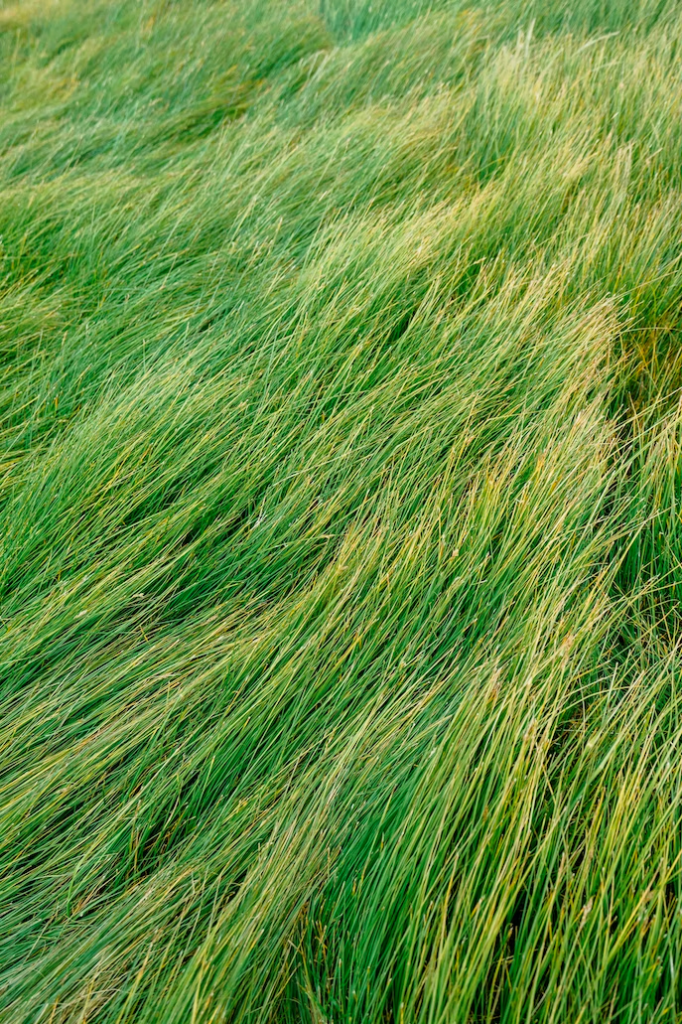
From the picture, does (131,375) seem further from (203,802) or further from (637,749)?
(637,749)

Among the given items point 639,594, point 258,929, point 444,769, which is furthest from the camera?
point 639,594

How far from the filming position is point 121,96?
133 inches

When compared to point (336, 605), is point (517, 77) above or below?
above

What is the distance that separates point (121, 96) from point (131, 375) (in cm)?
199

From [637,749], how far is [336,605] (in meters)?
0.59

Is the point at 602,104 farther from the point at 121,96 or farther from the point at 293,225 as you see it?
the point at 121,96

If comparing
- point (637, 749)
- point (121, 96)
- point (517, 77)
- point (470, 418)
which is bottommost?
point (637, 749)

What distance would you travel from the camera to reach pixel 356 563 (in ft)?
5.15

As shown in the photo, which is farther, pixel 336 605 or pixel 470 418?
pixel 470 418

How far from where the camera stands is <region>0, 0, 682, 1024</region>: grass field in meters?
1.10

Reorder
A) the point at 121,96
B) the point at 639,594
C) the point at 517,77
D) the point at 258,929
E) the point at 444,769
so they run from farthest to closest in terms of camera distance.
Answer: the point at 121,96, the point at 517,77, the point at 639,594, the point at 444,769, the point at 258,929

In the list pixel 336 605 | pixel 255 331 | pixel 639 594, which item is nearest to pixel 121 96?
pixel 255 331

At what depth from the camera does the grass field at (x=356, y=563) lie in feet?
3.62

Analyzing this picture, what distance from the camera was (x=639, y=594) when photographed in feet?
4.89
